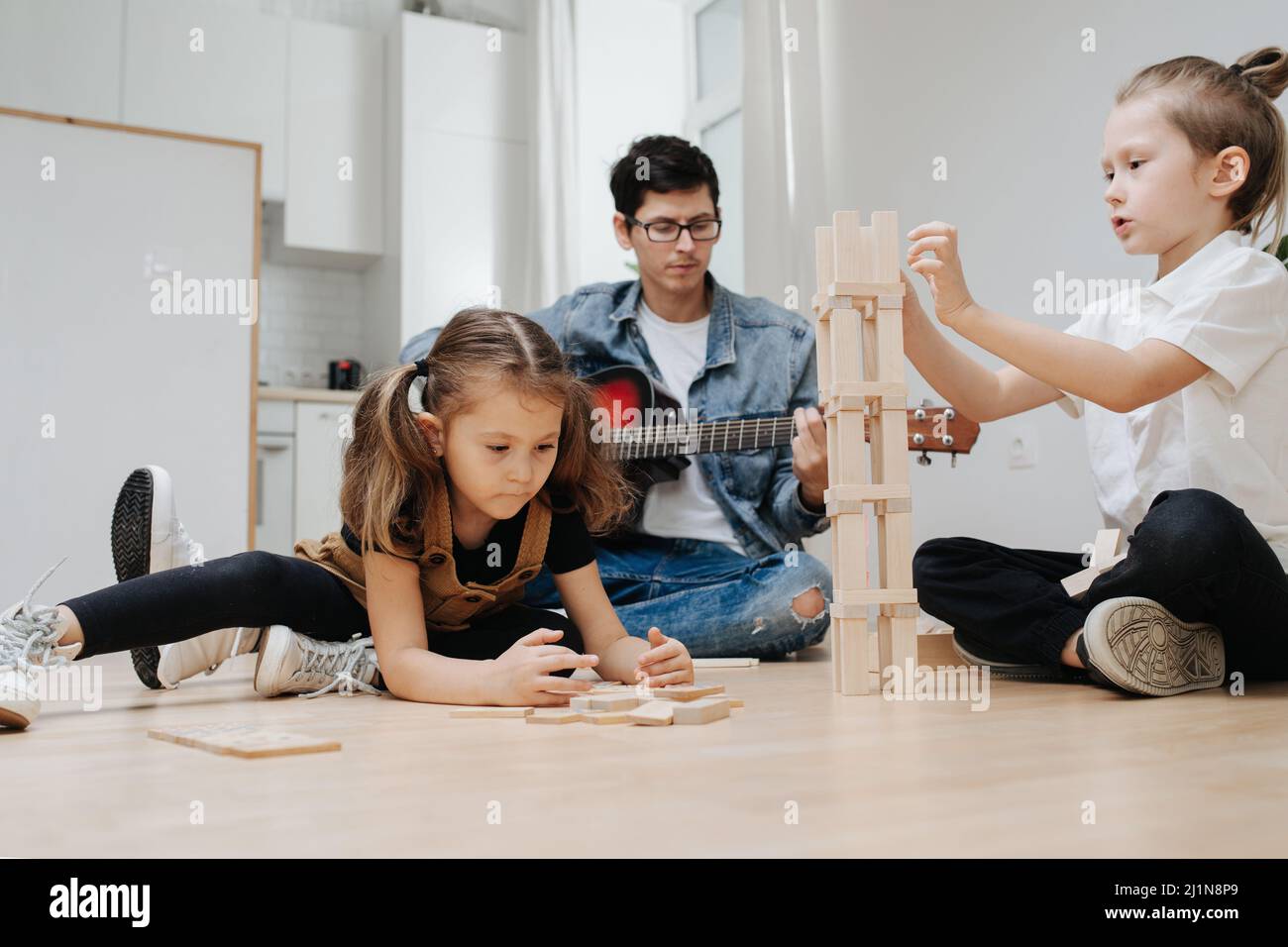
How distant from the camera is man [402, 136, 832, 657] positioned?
184 cm

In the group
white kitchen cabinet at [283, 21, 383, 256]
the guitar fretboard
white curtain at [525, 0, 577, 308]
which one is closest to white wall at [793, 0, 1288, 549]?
the guitar fretboard

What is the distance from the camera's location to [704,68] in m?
4.29

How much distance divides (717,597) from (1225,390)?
0.81 meters

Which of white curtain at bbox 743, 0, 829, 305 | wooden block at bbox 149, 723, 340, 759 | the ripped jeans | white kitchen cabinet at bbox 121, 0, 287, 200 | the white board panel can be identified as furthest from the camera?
white kitchen cabinet at bbox 121, 0, 287, 200

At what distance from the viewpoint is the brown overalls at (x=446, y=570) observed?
1.38 meters

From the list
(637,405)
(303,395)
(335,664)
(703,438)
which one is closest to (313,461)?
(303,395)

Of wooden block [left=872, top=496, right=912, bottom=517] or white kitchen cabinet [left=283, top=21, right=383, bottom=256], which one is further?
white kitchen cabinet [left=283, top=21, right=383, bottom=256]

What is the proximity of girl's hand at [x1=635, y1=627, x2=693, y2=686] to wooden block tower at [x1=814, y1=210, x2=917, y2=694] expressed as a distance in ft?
0.59

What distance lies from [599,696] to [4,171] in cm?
275

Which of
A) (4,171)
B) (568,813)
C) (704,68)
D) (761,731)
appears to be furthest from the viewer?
(704,68)

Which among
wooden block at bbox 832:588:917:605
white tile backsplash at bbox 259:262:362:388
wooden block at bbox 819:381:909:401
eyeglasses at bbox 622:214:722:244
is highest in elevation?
white tile backsplash at bbox 259:262:362:388

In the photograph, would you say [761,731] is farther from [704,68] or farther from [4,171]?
[704,68]

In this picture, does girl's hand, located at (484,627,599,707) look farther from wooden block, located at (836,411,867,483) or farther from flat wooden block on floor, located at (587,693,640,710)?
wooden block, located at (836,411,867,483)
